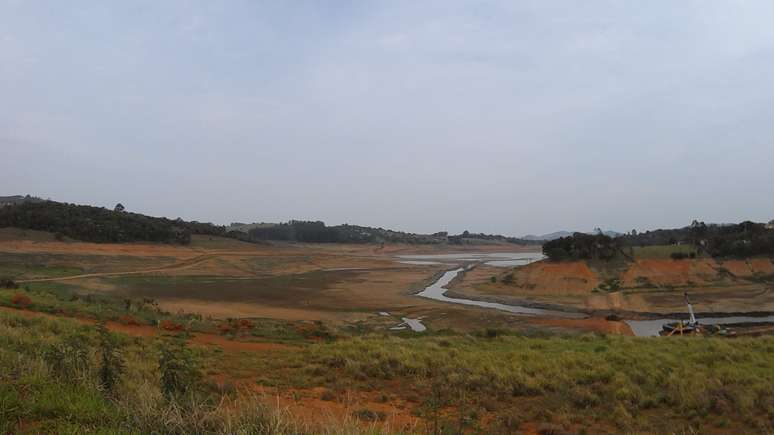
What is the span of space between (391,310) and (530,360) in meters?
22.0

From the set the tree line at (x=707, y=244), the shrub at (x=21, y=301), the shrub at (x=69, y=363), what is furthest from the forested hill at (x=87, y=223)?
the shrub at (x=69, y=363)

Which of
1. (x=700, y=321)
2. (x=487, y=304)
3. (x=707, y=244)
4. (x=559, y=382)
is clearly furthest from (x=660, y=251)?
(x=559, y=382)

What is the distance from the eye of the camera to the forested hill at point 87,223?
58.4m

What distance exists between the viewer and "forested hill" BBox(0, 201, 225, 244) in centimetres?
5838

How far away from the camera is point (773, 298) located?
37.2m

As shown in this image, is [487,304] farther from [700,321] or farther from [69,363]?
[69,363]

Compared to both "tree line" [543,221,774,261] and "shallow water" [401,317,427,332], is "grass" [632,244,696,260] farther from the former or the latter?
"shallow water" [401,317,427,332]

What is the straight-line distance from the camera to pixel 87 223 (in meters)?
61.1

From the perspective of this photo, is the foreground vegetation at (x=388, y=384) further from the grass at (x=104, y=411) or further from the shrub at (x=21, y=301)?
the shrub at (x=21, y=301)

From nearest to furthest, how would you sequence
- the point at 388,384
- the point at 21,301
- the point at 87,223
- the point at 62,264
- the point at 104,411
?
the point at 104,411
the point at 388,384
the point at 21,301
the point at 62,264
the point at 87,223

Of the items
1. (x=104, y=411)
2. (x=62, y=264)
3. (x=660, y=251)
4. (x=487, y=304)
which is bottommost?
(x=487, y=304)

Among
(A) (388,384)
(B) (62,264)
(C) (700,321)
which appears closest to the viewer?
(A) (388,384)

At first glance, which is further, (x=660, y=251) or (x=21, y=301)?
(x=660, y=251)

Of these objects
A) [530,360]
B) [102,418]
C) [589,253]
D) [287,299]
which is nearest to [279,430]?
[102,418]
